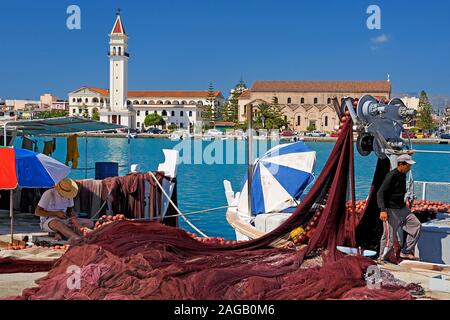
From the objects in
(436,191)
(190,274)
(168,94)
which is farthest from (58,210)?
(168,94)

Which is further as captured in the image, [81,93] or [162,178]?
[81,93]

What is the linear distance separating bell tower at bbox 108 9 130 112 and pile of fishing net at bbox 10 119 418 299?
387 ft

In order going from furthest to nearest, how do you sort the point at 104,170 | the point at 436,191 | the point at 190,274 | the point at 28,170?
1. the point at 104,170
2. the point at 436,191
3. the point at 28,170
4. the point at 190,274

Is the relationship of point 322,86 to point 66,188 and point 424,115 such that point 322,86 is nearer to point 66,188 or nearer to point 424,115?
point 424,115

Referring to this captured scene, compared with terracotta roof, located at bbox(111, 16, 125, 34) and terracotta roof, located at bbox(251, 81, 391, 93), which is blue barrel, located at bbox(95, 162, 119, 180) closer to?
terracotta roof, located at bbox(251, 81, 391, 93)

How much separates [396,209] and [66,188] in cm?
559

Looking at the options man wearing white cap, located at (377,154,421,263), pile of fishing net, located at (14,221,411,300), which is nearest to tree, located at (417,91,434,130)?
man wearing white cap, located at (377,154,421,263)

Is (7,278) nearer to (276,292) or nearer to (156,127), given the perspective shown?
(276,292)

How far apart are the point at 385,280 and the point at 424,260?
214 cm

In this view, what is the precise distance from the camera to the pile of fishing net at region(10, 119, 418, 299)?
19.1 feet

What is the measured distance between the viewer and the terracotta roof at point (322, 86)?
4962 inches

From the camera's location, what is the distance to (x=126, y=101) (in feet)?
413

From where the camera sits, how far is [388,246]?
7574 mm
